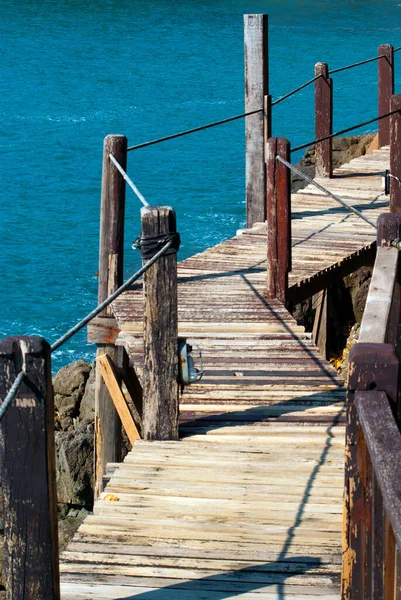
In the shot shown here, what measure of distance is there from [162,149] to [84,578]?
1289 inches

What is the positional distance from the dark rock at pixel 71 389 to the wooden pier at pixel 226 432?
5528 millimetres

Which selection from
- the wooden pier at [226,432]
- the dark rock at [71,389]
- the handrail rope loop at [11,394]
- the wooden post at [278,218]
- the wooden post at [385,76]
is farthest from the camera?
the dark rock at [71,389]

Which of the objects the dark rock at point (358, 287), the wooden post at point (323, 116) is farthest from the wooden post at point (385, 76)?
the dark rock at point (358, 287)

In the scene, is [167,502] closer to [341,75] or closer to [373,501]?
[373,501]

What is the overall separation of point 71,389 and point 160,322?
10.4 m

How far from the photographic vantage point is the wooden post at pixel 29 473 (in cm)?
339

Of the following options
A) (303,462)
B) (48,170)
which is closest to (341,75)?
(48,170)

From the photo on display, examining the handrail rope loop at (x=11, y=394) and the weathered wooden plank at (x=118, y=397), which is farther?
the weathered wooden plank at (x=118, y=397)

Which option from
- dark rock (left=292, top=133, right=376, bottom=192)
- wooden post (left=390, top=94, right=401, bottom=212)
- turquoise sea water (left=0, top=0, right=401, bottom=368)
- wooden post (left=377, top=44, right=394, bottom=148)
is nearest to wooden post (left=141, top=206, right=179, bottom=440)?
wooden post (left=390, top=94, right=401, bottom=212)

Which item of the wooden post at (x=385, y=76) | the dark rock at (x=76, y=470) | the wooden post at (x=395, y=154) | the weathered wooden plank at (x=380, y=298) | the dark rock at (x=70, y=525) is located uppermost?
the wooden post at (x=385, y=76)

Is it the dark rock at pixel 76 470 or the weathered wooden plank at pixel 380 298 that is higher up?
the weathered wooden plank at pixel 380 298

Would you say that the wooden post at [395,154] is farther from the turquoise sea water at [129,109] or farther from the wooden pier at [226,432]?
the turquoise sea water at [129,109]

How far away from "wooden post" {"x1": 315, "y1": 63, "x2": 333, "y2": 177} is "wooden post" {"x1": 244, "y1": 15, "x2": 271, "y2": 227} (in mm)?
1772

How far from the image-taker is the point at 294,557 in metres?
4.61
